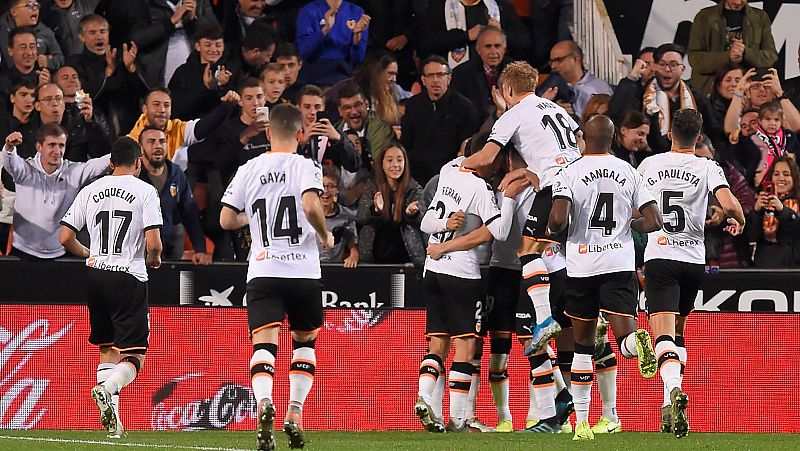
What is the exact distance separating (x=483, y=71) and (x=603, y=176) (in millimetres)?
5072

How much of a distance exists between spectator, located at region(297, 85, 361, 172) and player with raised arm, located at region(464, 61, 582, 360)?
323cm

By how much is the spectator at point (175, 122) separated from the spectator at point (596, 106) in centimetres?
352

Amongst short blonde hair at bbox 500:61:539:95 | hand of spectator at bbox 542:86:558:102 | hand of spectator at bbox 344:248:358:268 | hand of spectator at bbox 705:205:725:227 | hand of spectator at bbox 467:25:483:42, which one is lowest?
hand of spectator at bbox 344:248:358:268

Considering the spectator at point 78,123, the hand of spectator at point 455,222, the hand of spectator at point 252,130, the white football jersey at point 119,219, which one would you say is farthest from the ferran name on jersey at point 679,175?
the spectator at point 78,123

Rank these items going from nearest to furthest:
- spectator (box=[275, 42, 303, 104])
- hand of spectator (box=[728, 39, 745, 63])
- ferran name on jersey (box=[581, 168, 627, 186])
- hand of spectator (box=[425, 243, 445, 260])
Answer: ferran name on jersey (box=[581, 168, 627, 186])
hand of spectator (box=[425, 243, 445, 260])
spectator (box=[275, 42, 303, 104])
hand of spectator (box=[728, 39, 745, 63])

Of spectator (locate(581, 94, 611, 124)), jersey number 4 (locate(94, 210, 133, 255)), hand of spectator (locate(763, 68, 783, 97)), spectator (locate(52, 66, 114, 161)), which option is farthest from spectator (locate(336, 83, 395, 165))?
hand of spectator (locate(763, 68, 783, 97))

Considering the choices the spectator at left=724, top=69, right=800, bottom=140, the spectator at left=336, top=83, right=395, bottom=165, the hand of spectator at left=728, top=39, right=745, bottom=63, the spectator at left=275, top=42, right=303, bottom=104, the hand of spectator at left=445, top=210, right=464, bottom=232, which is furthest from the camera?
the hand of spectator at left=728, top=39, right=745, bottom=63

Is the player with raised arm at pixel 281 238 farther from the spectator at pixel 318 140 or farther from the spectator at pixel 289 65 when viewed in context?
the spectator at pixel 289 65

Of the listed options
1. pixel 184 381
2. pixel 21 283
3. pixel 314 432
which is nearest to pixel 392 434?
pixel 314 432

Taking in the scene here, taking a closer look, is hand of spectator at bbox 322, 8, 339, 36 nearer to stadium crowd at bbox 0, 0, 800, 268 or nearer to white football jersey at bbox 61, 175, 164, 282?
stadium crowd at bbox 0, 0, 800, 268

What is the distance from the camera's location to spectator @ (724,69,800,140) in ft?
49.3

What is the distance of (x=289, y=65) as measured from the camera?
47.5ft

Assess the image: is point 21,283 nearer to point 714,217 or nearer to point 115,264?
point 115,264

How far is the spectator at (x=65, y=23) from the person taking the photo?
14.7 meters
